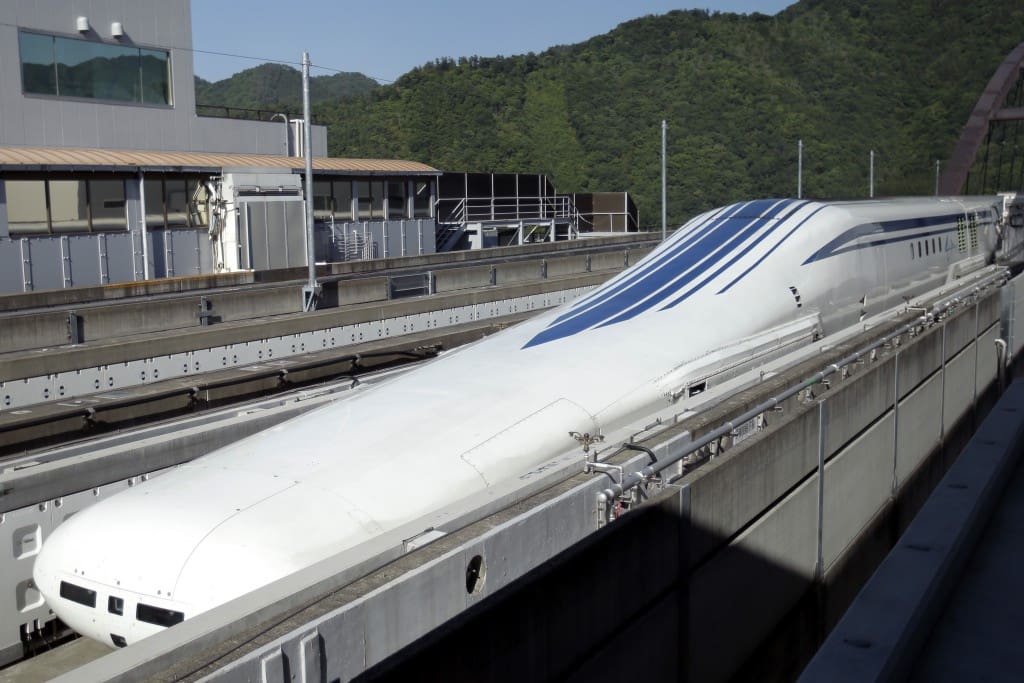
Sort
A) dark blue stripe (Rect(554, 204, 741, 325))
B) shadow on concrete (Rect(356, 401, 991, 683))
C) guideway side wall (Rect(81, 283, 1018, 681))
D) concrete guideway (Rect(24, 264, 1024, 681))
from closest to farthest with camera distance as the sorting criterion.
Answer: concrete guideway (Rect(24, 264, 1024, 681)), guideway side wall (Rect(81, 283, 1018, 681)), shadow on concrete (Rect(356, 401, 991, 683)), dark blue stripe (Rect(554, 204, 741, 325))

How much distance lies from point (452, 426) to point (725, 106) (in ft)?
310

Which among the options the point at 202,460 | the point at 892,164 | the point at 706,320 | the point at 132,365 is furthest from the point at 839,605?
the point at 892,164

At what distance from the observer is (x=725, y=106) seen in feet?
324

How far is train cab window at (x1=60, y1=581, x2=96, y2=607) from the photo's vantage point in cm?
758

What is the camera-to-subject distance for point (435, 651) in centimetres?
563

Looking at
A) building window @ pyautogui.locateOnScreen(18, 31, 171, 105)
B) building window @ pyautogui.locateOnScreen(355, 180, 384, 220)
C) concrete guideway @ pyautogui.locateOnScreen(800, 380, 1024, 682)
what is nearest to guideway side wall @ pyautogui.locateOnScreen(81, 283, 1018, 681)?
concrete guideway @ pyautogui.locateOnScreen(800, 380, 1024, 682)

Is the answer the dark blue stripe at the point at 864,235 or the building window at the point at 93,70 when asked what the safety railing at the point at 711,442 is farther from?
the building window at the point at 93,70

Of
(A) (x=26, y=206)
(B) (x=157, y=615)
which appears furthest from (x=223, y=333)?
(A) (x=26, y=206)

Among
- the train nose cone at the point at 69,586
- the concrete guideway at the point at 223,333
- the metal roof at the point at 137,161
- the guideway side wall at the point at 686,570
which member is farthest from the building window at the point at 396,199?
the train nose cone at the point at 69,586

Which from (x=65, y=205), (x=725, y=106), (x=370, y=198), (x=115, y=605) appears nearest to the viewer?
(x=115, y=605)

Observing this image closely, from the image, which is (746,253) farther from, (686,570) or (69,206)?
(69,206)

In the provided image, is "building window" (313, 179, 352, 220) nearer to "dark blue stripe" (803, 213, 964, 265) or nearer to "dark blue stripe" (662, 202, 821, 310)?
"dark blue stripe" (803, 213, 964, 265)

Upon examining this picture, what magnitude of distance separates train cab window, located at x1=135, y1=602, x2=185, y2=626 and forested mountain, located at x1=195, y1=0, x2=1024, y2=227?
272 feet

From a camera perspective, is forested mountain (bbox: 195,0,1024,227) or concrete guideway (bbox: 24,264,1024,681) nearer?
concrete guideway (bbox: 24,264,1024,681)
